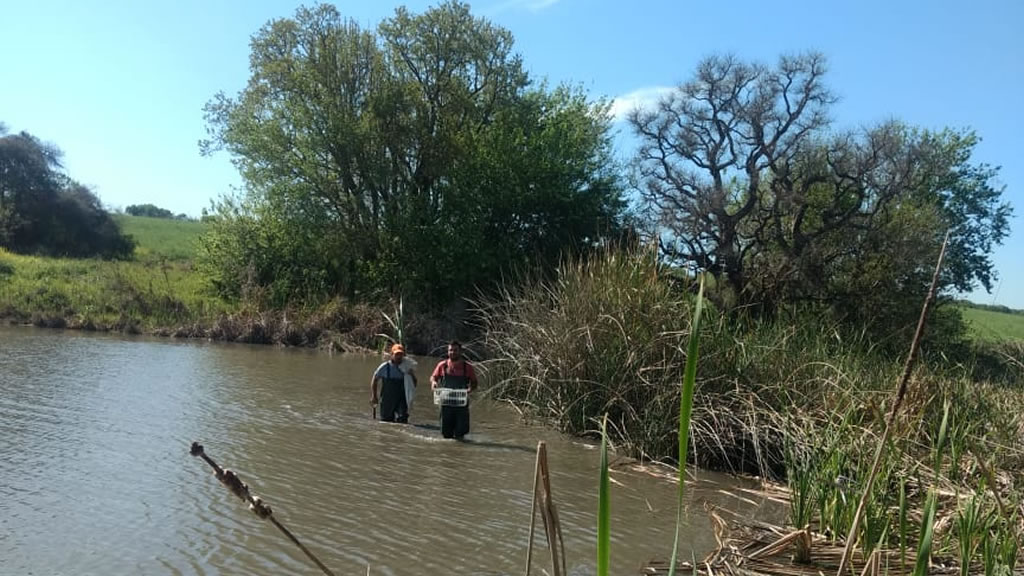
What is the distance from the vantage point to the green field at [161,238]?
138ft

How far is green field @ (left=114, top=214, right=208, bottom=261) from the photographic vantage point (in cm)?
4200

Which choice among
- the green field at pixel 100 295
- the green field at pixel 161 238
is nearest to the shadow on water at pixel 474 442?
the green field at pixel 100 295

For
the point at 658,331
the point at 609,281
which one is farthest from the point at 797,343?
the point at 609,281

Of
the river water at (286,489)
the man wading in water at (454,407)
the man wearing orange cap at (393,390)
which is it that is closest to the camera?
the river water at (286,489)

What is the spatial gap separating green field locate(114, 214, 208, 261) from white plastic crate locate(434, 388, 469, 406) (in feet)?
73.2

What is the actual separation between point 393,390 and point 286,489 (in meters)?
4.20

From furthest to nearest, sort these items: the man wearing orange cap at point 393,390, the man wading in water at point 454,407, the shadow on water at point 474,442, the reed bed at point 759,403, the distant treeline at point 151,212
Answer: the distant treeline at point 151,212 → the man wearing orange cap at point 393,390 → the man wading in water at point 454,407 → the shadow on water at point 474,442 → the reed bed at point 759,403

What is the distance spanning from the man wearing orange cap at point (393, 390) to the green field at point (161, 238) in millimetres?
20755

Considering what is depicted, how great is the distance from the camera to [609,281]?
11617mm

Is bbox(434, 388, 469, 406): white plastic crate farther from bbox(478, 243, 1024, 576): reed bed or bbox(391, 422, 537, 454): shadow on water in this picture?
bbox(478, 243, 1024, 576): reed bed

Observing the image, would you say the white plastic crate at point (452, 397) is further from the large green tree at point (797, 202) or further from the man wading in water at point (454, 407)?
the large green tree at point (797, 202)

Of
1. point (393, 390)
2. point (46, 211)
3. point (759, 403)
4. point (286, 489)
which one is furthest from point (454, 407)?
point (46, 211)

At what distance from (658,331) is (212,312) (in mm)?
19380

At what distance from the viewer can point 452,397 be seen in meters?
11.2
